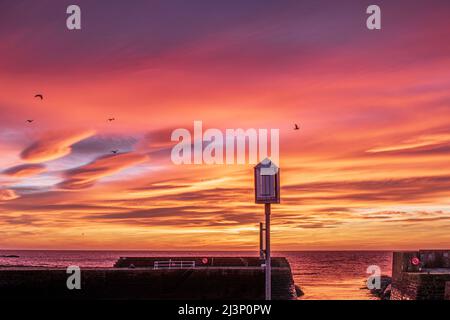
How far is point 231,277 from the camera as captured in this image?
33.2 m

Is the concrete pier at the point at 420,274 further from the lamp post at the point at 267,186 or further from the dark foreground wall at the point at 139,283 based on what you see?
the lamp post at the point at 267,186

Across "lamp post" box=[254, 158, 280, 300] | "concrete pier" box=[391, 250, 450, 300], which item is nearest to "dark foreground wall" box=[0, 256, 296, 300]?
"concrete pier" box=[391, 250, 450, 300]

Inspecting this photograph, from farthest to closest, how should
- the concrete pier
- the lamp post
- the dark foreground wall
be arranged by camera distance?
the dark foreground wall < the concrete pier < the lamp post

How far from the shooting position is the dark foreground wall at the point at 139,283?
3225cm

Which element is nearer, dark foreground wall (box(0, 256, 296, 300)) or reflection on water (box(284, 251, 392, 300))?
dark foreground wall (box(0, 256, 296, 300))

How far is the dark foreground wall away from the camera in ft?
106

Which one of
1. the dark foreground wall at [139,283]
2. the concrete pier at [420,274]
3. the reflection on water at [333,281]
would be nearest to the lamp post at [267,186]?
the concrete pier at [420,274]

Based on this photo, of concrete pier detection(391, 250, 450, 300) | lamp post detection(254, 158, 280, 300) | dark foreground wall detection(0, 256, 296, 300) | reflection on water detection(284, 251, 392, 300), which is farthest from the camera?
reflection on water detection(284, 251, 392, 300)

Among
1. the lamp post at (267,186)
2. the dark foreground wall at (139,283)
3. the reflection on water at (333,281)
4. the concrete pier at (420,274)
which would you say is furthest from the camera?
the reflection on water at (333,281)

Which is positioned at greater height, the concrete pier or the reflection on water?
the concrete pier

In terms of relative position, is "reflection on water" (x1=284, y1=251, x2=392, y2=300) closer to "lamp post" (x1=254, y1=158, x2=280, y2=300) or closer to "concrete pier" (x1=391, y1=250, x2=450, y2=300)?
"concrete pier" (x1=391, y1=250, x2=450, y2=300)

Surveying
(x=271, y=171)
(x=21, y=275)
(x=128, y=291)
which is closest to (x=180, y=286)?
(x=128, y=291)
